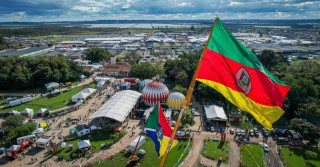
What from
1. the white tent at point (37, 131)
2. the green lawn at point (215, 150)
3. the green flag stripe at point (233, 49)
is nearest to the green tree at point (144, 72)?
the white tent at point (37, 131)

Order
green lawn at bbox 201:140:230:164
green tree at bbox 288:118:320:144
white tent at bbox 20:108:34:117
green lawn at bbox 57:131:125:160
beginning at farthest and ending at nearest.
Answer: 1. white tent at bbox 20:108:34:117
2. green tree at bbox 288:118:320:144
3. green lawn at bbox 57:131:125:160
4. green lawn at bbox 201:140:230:164

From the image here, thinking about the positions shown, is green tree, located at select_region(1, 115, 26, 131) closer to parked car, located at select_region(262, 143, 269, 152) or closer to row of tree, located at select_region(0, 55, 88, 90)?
row of tree, located at select_region(0, 55, 88, 90)

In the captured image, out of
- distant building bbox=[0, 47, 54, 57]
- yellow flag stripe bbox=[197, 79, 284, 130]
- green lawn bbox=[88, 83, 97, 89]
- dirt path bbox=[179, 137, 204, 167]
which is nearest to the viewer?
yellow flag stripe bbox=[197, 79, 284, 130]

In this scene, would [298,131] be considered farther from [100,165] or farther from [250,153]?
[100,165]

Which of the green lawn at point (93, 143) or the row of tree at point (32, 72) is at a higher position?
the row of tree at point (32, 72)

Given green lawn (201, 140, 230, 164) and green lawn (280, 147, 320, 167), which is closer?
green lawn (280, 147, 320, 167)

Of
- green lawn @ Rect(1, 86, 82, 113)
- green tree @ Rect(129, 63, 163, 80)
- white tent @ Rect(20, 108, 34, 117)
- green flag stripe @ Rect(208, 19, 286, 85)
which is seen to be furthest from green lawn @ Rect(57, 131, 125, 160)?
green tree @ Rect(129, 63, 163, 80)

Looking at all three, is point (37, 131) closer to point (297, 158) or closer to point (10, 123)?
point (10, 123)

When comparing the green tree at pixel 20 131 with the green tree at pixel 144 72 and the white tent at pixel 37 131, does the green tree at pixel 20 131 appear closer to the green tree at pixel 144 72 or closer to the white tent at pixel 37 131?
the white tent at pixel 37 131
